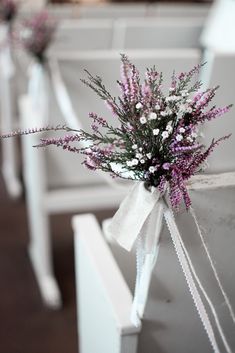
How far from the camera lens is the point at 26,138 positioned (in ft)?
6.24

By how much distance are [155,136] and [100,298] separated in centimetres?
48

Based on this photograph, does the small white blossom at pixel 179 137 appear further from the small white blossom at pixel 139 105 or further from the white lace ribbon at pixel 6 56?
the white lace ribbon at pixel 6 56

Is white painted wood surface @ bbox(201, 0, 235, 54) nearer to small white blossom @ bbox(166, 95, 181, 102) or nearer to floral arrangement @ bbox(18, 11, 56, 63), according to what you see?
floral arrangement @ bbox(18, 11, 56, 63)

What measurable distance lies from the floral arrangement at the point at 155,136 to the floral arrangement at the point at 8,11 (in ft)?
6.20

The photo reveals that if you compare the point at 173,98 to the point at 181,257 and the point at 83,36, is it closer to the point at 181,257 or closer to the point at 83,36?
the point at 181,257

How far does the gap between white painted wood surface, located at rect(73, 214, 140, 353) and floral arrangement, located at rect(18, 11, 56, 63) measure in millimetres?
823

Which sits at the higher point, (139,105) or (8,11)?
(8,11)

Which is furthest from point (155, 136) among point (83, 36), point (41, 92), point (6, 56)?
point (6, 56)

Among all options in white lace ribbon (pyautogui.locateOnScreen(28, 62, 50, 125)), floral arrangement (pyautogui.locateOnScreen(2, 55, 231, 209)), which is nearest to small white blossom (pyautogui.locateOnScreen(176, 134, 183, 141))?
floral arrangement (pyautogui.locateOnScreen(2, 55, 231, 209))

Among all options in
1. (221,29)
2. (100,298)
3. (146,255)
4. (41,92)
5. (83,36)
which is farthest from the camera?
(221,29)

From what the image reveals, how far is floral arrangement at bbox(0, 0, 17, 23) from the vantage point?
2430 millimetres

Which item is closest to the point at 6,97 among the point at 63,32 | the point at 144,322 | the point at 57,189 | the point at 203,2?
the point at 63,32

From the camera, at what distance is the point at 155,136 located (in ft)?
2.41

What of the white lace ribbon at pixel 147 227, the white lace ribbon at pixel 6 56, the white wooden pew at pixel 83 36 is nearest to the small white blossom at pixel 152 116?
the white lace ribbon at pixel 147 227
